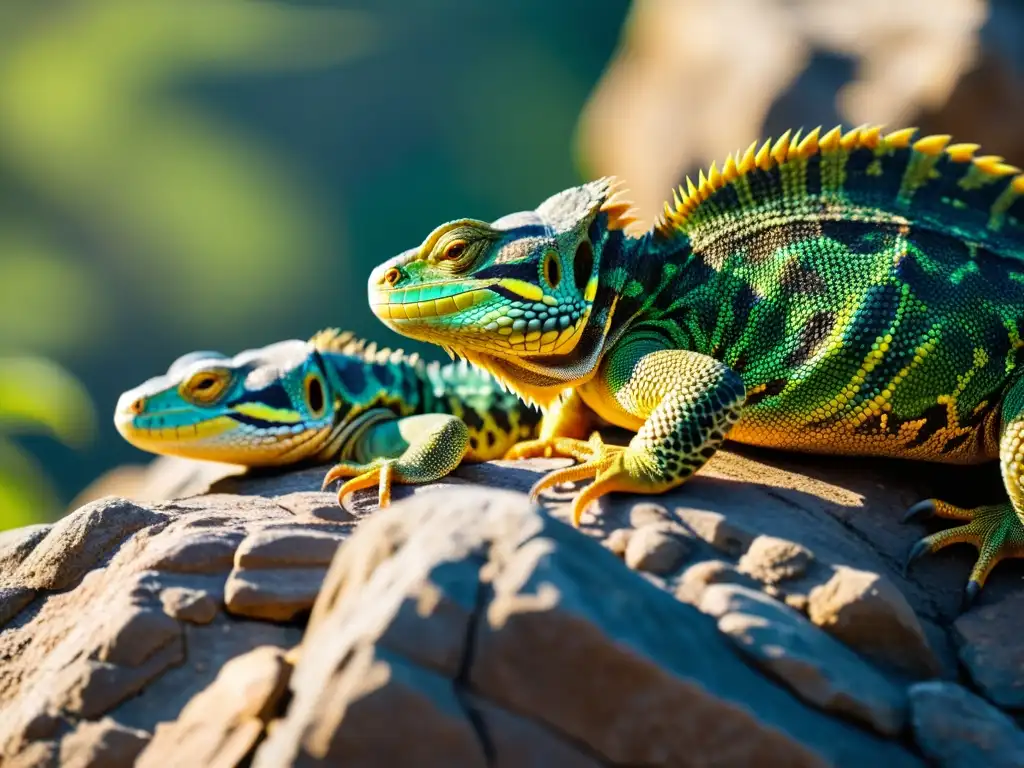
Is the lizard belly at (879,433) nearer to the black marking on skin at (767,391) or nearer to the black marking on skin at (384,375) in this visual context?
the black marking on skin at (767,391)

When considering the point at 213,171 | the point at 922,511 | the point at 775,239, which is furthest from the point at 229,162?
the point at 922,511

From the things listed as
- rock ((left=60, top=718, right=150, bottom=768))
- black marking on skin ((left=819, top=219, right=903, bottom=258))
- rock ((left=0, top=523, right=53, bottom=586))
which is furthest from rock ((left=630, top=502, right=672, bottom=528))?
rock ((left=0, top=523, right=53, bottom=586))

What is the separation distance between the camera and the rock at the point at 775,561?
2.80 meters

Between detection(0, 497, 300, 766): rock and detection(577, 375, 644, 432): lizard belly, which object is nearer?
detection(0, 497, 300, 766): rock

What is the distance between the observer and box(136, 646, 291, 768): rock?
229 centimetres

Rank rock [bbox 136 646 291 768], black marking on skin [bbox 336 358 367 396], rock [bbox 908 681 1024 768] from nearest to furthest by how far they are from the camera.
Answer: rock [bbox 136 646 291 768]
rock [bbox 908 681 1024 768]
black marking on skin [bbox 336 358 367 396]

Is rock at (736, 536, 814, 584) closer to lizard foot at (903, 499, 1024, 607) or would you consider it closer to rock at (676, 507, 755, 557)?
rock at (676, 507, 755, 557)

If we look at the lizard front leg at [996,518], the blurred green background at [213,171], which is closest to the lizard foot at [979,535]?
the lizard front leg at [996,518]

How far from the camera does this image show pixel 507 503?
7.89ft

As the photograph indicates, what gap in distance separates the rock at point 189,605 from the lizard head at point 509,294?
1145 mm

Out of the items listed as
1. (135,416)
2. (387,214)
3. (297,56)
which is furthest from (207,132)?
(135,416)

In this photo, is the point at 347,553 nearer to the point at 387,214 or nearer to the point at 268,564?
the point at 268,564

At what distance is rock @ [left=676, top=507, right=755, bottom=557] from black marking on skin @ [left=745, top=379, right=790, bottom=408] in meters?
0.67

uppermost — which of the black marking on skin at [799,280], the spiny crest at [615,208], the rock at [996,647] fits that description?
the spiny crest at [615,208]
